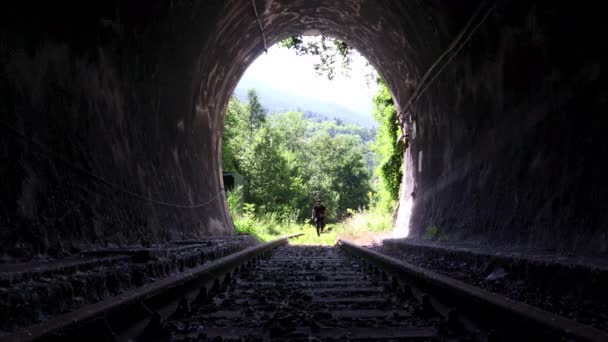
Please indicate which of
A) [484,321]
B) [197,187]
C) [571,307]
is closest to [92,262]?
[484,321]

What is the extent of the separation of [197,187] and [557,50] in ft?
20.0

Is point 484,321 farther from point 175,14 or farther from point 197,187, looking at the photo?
point 197,187

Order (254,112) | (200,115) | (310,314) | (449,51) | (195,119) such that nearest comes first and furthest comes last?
(310,314)
(449,51)
(195,119)
(200,115)
(254,112)

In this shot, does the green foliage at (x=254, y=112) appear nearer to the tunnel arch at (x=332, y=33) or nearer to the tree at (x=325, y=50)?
the tree at (x=325, y=50)

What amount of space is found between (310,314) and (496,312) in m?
1.15

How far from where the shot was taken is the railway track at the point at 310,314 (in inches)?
79.3

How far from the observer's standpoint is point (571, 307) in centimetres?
274

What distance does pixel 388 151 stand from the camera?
1580 cm

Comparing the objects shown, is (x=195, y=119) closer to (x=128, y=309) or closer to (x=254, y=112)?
(x=128, y=309)

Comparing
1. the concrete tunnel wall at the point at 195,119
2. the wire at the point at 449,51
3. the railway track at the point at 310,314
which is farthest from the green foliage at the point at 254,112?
the railway track at the point at 310,314

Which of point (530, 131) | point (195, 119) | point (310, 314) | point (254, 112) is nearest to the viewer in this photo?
point (310, 314)

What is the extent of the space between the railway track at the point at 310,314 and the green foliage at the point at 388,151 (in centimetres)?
1100

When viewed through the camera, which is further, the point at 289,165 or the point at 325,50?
the point at 289,165

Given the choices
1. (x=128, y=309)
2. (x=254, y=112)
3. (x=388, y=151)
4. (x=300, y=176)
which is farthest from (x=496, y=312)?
(x=254, y=112)
